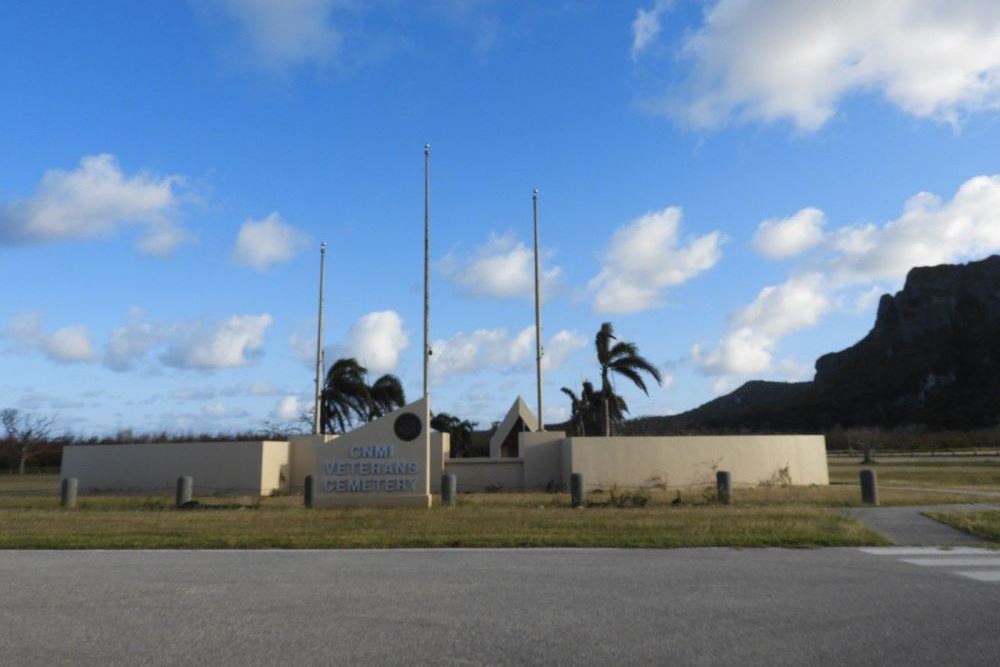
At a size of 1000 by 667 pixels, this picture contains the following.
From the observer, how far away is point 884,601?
7496 millimetres

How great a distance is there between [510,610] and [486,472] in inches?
803

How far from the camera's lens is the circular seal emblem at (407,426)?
20.1 metres

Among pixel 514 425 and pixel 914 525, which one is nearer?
pixel 914 525

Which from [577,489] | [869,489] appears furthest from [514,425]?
[869,489]

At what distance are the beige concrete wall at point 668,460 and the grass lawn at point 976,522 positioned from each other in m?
10.7

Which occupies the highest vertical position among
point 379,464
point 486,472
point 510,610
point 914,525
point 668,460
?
point 668,460

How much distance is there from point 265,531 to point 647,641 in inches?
371

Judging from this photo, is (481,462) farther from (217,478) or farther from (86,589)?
(86,589)

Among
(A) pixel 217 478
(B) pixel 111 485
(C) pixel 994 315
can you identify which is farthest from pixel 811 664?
Answer: (C) pixel 994 315

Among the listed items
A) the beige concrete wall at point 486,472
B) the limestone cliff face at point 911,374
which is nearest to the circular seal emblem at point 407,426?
the beige concrete wall at point 486,472

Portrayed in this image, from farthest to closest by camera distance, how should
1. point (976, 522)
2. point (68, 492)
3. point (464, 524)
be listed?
point (68, 492), point (464, 524), point (976, 522)

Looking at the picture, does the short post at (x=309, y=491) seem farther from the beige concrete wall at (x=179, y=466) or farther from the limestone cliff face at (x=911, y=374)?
the limestone cliff face at (x=911, y=374)

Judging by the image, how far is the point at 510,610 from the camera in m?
7.26

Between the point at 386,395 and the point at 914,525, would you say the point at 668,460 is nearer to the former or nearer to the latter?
the point at 914,525
